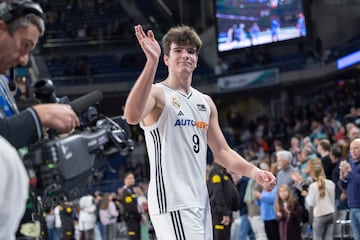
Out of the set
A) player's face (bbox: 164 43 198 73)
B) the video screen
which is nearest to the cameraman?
player's face (bbox: 164 43 198 73)

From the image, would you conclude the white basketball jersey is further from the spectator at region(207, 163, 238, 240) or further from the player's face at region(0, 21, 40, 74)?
the spectator at region(207, 163, 238, 240)

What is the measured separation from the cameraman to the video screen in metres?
21.3

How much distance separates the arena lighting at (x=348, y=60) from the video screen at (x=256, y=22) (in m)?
2.03

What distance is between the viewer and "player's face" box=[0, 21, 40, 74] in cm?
238

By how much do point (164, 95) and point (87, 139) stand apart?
250 cm

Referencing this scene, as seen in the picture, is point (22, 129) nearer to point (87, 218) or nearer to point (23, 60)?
point (23, 60)

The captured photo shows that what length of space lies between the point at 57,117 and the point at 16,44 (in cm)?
28

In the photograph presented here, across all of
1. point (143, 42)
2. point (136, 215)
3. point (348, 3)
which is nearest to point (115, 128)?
point (143, 42)

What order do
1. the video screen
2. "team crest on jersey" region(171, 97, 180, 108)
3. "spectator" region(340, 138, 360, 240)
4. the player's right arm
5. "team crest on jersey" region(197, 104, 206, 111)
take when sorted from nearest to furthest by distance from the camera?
1. the player's right arm
2. "team crest on jersey" region(171, 97, 180, 108)
3. "team crest on jersey" region(197, 104, 206, 111)
4. "spectator" region(340, 138, 360, 240)
5. the video screen

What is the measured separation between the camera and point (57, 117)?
2.38 meters

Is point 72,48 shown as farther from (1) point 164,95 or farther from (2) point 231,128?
(1) point 164,95

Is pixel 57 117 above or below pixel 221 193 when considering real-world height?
above

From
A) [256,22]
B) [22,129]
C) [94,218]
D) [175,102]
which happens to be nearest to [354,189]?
[175,102]

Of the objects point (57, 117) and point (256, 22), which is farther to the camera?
point (256, 22)
